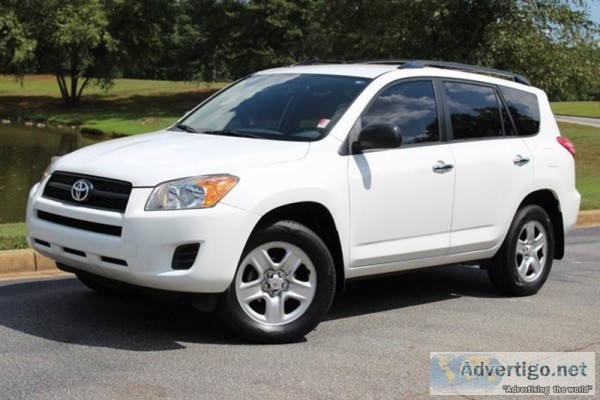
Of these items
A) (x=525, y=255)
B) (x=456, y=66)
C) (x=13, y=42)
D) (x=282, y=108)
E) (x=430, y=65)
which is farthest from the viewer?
(x=13, y=42)

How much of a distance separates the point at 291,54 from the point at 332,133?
158ft

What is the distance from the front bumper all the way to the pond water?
7751 mm

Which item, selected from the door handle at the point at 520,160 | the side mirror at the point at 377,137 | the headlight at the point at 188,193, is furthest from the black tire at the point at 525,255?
the headlight at the point at 188,193

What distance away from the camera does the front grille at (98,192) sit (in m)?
5.05

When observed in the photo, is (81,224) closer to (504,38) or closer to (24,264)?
(24,264)

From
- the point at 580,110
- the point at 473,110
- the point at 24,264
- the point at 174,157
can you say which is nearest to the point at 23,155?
the point at 24,264

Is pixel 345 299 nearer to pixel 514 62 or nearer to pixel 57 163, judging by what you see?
pixel 57 163

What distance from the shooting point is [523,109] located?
734cm

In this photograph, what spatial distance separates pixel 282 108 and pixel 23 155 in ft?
62.0

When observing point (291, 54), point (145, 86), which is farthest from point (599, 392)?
point (145, 86)

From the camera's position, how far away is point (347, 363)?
507cm

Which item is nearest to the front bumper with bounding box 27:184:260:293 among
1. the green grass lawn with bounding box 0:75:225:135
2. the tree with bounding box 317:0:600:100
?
the tree with bounding box 317:0:600:100

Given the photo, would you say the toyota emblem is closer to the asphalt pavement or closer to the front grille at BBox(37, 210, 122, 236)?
the front grille at BBox(37, 210, 122, 236)

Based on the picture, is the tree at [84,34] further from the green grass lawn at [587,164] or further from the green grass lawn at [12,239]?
the green grass lawn at [12,239]
